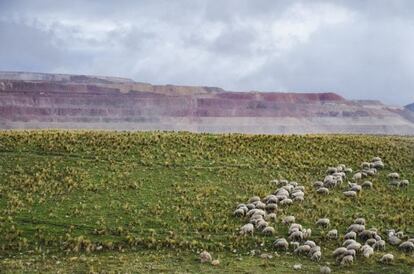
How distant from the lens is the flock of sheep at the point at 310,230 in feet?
105

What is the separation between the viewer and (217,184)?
4675cm

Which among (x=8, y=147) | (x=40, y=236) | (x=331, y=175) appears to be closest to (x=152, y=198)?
(x=40, y=236)

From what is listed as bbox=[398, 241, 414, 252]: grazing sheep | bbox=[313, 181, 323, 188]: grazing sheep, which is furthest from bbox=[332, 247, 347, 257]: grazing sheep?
bbox=[313, 181, 323, 188]: grazing sheep

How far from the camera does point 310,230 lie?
116ft

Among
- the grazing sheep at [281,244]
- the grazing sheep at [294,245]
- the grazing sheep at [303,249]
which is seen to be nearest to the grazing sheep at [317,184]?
the grazing sheep at [294,245]

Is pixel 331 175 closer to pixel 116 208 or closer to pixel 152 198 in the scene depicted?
pixel 152 198

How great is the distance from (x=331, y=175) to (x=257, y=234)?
14.3m

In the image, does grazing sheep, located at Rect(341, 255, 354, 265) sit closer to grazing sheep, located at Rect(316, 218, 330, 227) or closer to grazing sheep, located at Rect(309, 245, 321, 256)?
grazing sheep, located at Rect(309, 245, 321, 256)

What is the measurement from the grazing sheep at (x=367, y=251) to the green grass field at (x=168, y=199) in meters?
0.28

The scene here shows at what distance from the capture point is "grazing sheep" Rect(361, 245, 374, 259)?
31.4 metres

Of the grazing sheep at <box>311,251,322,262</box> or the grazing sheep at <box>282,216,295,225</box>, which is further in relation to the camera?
the grazing sheep at <box>282,216,295,225</box>

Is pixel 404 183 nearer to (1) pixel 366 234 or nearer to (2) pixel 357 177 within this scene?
(2) pixel 357 177

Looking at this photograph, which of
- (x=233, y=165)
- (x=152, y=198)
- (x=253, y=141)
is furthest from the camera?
(x=253, y=141)

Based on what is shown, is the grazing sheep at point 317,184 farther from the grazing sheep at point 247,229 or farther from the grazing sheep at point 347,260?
the grazing sheep at point 347,260
